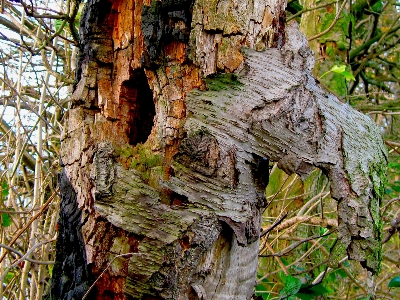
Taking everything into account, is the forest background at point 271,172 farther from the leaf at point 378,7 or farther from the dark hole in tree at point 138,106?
the dark hole in tree at point 138,106

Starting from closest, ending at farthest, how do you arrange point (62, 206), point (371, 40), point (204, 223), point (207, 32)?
point (204, 223)
point (207, 32)
point (62, 206)
point (371, 40)

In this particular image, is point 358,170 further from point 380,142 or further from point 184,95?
point 184,95

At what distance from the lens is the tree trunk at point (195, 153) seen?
1228mm

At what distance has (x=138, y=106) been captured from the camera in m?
1.50

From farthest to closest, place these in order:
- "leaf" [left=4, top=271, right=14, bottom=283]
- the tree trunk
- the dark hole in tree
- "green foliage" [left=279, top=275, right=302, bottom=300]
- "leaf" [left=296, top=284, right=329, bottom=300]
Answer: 1. "leaf" [left=4, top=271, right=14, bottom=283]
2. "leaf" [left=296, top=284, right=329, bottom=300]
3. "green foliage" [left=279, top=275, right=302, bottom=300]
4. the dark hole in tree
5. the tree trunk

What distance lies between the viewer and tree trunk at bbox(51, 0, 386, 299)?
1.23m

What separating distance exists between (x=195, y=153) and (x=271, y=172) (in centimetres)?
271

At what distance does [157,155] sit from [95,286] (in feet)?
1.45

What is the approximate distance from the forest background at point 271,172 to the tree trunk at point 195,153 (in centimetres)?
32

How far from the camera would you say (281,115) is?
4.27 feet

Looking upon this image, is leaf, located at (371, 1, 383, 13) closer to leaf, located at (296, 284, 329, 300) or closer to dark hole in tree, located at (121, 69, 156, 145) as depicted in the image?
leaf, located at (296, 284, 329, 300)

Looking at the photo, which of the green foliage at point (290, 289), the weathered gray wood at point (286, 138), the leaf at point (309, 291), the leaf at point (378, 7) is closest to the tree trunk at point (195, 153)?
the weathered gray wood at point (286, 138)

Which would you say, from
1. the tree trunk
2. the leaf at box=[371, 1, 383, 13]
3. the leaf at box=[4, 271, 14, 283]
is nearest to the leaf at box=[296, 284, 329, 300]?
the tree trunk

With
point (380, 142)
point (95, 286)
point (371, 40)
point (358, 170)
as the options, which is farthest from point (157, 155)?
point (371, 40)
